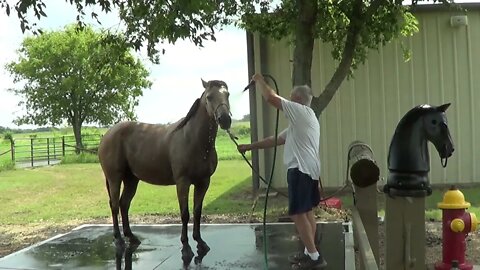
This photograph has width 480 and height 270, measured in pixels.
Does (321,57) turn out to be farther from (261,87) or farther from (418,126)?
(418,126)

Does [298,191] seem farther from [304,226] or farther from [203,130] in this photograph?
[203,130]

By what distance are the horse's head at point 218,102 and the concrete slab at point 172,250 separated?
4.21ft

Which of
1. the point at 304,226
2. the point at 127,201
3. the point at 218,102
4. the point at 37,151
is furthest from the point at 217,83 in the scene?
the point at 37,151

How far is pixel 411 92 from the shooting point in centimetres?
1280

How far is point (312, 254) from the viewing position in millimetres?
4707

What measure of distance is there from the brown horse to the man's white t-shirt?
567 millimetres

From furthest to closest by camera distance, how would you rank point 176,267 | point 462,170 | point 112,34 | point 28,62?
1. point 28,62
2. point 462,170
3. point 112,34
4. point 176,267

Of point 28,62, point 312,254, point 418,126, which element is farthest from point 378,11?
point 28,62

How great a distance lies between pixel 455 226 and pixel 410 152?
36.0 inches

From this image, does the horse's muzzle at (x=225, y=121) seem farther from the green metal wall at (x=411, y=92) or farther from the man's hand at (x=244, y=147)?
the green metal wall at (x=411, y=92)

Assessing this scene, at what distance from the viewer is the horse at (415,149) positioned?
3.05m

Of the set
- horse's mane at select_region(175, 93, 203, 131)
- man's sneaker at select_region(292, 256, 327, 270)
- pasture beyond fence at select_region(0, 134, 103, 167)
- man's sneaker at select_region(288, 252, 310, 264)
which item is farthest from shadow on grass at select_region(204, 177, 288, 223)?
pasture beyond fence at select_region(0, 134, 103, 167)

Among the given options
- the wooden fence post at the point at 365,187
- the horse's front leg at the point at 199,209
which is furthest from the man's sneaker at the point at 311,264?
the horse's front leg at the point at 199,209

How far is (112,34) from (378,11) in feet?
13.5
